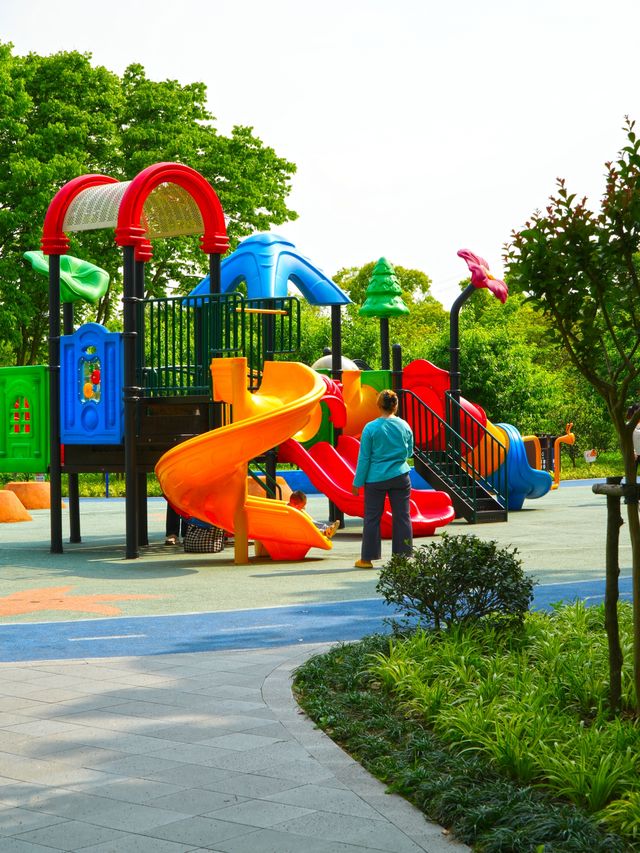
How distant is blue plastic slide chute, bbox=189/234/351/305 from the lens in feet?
61.4

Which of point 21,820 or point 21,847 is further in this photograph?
point 21,820

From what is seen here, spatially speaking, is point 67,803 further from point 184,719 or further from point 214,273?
point 214,273

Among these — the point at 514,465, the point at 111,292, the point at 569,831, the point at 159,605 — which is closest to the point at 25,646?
the point at 159,605

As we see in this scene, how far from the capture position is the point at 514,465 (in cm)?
2264

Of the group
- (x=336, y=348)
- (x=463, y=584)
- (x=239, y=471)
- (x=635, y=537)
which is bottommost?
(x=463, y=584)

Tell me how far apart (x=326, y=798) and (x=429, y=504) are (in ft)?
42.1

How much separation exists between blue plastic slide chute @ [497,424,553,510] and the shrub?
15.0m

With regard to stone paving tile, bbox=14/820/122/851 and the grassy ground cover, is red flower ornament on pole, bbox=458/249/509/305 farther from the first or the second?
stone paving tile, bbox=14/820/122/851

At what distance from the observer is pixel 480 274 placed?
2225 centimetres

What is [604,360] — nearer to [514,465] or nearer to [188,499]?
[188,499]

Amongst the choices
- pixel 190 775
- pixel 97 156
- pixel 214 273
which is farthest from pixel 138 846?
pixel 97 156

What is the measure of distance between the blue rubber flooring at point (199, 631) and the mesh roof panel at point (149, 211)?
6984mm

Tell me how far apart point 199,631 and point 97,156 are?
2962cm

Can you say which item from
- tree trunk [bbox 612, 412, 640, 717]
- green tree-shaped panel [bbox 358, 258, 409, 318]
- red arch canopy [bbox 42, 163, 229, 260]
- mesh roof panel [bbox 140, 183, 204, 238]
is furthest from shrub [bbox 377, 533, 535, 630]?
green tree-shaped panel [bbox 358, 258, 409, 318]
